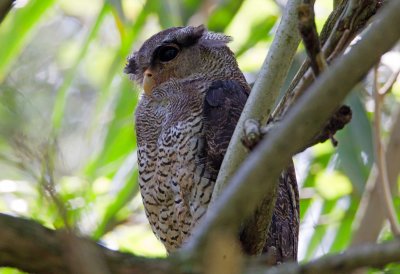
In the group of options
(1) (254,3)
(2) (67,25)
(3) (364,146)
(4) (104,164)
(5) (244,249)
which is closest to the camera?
(5) (244,249)

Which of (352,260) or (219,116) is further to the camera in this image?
(219,116)

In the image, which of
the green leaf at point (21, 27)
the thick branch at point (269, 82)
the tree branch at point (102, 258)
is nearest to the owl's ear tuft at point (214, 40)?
the green leaf at point (21, 27)

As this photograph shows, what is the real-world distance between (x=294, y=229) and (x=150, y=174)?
2.16 ft

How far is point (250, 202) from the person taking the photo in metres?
1.42

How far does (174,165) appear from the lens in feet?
11.6

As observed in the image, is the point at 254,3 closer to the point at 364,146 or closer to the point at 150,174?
Answer: the point at 364,146

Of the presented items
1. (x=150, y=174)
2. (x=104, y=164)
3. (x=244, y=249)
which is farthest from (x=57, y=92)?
(x=244, y=249)

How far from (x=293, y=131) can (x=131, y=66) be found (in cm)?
287

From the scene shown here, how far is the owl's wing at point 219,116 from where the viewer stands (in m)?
3.43

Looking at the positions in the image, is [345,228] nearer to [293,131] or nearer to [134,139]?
[134,139]

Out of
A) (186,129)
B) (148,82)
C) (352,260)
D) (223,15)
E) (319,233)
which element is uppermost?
(223,15)

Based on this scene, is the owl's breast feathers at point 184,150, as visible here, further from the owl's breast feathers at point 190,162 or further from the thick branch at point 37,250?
the thick branch at point 37,250

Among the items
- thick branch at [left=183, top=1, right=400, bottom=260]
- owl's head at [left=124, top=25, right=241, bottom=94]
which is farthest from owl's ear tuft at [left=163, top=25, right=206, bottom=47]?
thick branch at [left=183, top=1, right=400, bottom=260]

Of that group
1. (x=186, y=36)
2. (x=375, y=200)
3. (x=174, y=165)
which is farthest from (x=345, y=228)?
(x=174, y=165)
